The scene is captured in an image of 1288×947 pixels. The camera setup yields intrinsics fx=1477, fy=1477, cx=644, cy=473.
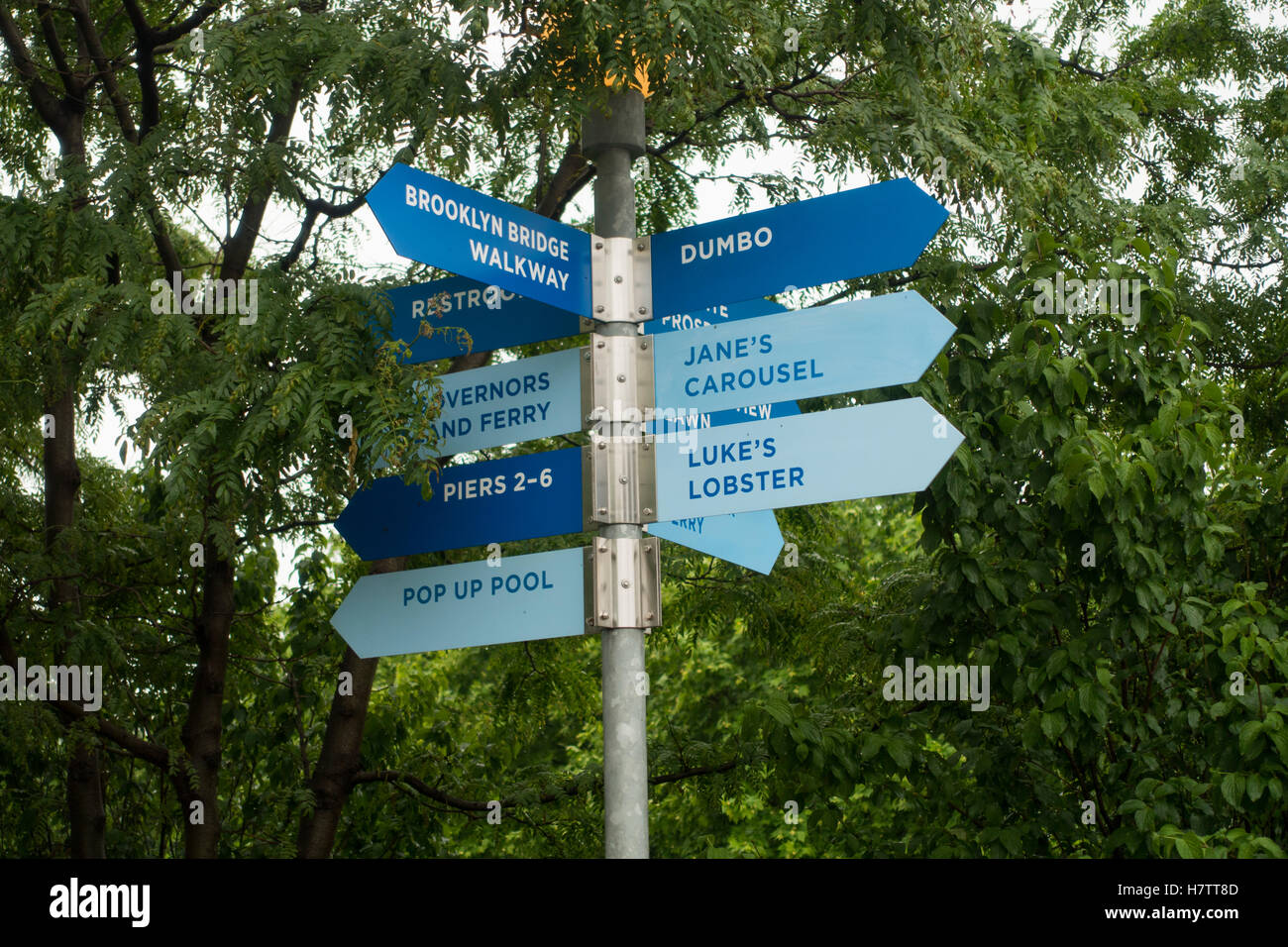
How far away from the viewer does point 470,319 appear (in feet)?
16.0

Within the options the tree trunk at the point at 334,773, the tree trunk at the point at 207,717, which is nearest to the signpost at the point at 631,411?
the tree trunk at the point at 207,717

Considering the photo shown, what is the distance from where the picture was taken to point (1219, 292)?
850 centimetres

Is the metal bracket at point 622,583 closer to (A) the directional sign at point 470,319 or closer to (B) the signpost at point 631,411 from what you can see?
(B) the signpost at point 631,411

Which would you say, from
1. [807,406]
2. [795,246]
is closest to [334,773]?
[807,406]

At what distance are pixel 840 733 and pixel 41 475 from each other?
21.0 feet

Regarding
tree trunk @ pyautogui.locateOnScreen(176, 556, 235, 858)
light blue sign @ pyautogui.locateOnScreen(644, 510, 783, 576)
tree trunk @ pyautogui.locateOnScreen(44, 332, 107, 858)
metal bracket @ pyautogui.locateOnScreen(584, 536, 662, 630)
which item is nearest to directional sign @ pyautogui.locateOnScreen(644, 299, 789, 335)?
light blue sign @ pyautogui.locateOnScreen(644, 510, 783, 576)

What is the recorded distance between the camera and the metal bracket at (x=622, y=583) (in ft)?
13.3

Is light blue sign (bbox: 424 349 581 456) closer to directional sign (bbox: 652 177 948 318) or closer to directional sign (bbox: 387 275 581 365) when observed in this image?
directional sign (bbox: 387 275 581 365)

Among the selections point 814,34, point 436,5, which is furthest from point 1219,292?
point 436,5

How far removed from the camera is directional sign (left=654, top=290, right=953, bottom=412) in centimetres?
410

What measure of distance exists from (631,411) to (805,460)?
1.80ft

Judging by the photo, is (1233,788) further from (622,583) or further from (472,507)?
(472,507)

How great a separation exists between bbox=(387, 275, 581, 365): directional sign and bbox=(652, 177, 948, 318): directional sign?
0.41 metres
